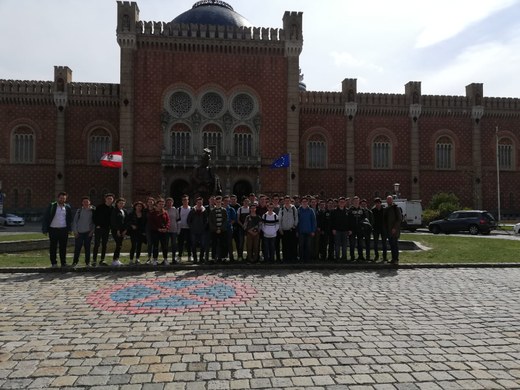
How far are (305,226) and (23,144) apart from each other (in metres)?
32.8

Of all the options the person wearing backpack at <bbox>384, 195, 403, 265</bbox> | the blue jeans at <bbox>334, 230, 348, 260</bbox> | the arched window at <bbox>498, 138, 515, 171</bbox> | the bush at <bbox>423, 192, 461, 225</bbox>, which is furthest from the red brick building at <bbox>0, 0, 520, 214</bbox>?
the person wearing backpack at <bbox>384, 195, 403, 265</bbox>

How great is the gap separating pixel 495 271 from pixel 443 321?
18.2ft

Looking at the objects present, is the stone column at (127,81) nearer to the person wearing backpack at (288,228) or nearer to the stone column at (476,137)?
the person wearing backpack at (288,228)

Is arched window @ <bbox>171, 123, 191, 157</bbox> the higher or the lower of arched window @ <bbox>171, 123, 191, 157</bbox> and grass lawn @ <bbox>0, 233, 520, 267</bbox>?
the higher

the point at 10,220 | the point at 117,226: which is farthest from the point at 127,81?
the point at 117,226

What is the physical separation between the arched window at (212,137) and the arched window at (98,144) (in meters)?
8.16

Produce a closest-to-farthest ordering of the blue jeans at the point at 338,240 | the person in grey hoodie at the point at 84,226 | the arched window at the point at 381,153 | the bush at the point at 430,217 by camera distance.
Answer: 1. the person in grey hoodie at the point at 84,226
2. the blue jeans at the point at 338,240
3. the bush at the point at 430,217
4. the arched window at the point at 381,153

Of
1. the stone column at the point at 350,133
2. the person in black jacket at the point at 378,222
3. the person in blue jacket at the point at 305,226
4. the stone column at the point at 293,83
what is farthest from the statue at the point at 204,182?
the stone column at the point at 350,133

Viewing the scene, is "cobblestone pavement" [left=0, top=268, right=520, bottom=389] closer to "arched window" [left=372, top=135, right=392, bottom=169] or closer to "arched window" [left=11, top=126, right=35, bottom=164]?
"arched window" [left=11, top=126, right=35, bottom=164]

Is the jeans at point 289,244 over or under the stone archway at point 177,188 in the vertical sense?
under

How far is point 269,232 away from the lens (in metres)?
11.5

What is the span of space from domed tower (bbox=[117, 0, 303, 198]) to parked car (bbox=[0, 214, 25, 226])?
836cm

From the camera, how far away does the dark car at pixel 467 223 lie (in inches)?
991

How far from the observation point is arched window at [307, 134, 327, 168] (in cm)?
3909
